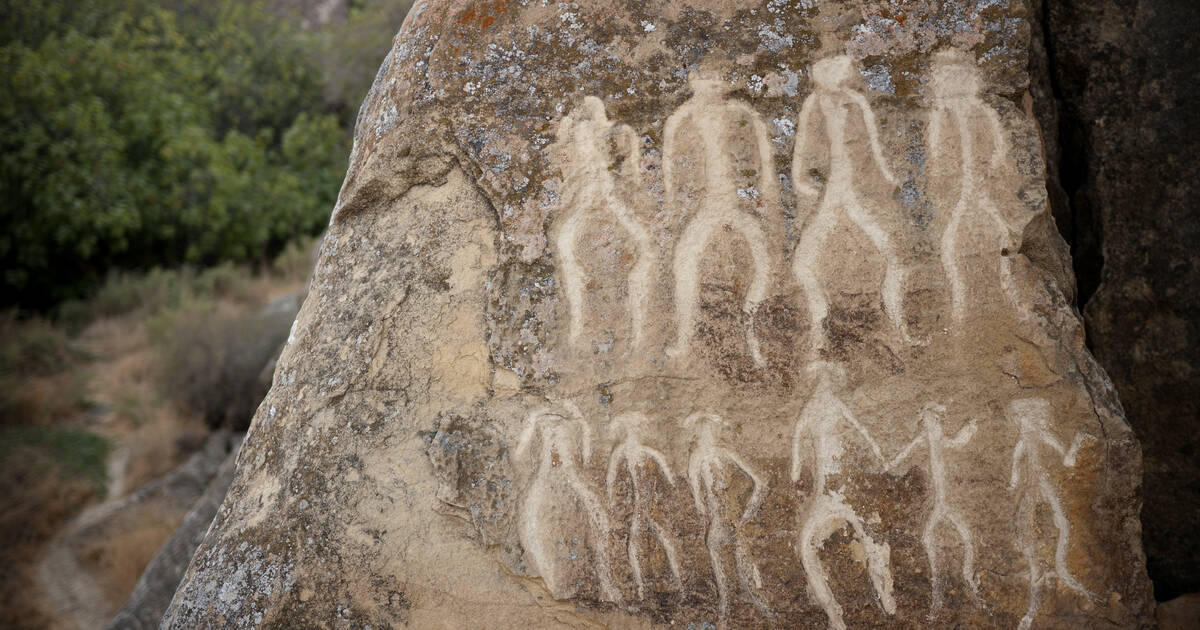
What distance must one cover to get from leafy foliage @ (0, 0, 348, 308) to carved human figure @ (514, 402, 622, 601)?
812cm

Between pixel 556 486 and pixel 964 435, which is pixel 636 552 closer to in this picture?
pixel 556 486

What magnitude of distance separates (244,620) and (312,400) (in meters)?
0.54

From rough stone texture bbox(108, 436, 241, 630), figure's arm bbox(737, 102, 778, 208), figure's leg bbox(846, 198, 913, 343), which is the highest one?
figure's arm bbox(737, 102, 778, 208)

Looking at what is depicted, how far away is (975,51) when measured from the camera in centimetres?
204

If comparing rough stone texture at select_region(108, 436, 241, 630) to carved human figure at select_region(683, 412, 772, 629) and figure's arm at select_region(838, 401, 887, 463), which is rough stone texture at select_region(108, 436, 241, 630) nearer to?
carved human figure at select_region(683, 412, 772, 629)

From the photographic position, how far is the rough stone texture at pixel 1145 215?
2418 millimetres

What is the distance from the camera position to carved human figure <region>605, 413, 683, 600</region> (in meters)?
2.00

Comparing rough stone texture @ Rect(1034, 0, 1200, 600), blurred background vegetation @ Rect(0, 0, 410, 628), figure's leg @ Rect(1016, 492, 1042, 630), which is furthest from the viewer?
blurred background vegetation @ Rect(0, 0, 410, 628)

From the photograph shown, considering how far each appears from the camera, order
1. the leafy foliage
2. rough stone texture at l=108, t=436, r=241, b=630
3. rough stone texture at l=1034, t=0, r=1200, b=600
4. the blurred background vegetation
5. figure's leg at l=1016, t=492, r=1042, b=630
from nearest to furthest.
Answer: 1. figure's leg at l=1016, t=492, r=1042, b=630
2. rough stone texture at l=1034, t=0, r=1200, b=600
3. rough stone texture at l=108, t=436, r=241, b=630
4. the blurred background vegetation
5. the leafy foliage

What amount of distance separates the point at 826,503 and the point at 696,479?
0.31 m

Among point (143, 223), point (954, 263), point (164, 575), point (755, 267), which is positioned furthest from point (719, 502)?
point (143, 223)

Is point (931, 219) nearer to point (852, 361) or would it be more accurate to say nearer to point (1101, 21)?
point (852, 361)

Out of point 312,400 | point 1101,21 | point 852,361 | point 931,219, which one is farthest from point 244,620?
point 1101,21

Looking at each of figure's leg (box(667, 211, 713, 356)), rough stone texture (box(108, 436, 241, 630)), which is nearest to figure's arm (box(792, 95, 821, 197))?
figure's leg (box(667, 211, 713, 356))
